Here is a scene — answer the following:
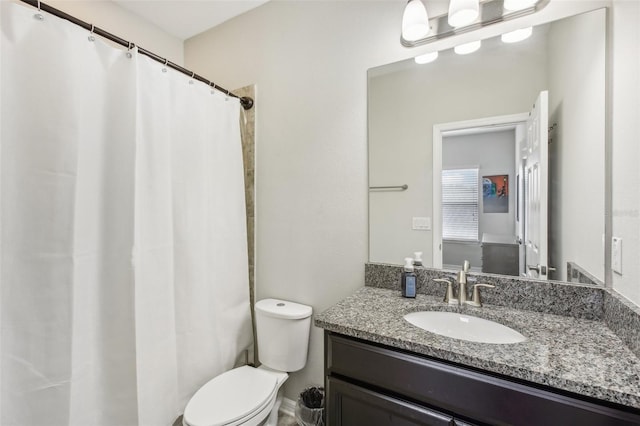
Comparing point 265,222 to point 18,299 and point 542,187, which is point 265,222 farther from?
point 542,187

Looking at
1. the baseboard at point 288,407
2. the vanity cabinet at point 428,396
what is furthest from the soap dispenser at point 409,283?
the baseboard at point 288,407

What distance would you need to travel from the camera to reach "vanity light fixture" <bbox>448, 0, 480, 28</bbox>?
115 cm

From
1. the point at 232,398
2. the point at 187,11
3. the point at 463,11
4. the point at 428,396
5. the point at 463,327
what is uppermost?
the point at 187,11

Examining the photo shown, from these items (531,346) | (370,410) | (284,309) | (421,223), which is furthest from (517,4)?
(284,309)

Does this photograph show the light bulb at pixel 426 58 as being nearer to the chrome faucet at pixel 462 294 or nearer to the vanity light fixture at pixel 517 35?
the vanity light fixture at pixel 517 35

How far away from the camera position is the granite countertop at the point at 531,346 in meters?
0.69

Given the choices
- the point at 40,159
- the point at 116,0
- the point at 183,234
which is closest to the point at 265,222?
the point at 183,234

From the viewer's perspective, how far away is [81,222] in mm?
1110

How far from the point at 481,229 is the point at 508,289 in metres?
0.27

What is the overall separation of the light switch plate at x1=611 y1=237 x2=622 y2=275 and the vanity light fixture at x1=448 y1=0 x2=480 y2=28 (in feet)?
3.28

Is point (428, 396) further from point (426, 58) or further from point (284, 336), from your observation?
point (426, 58)

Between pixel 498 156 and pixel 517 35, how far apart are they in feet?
1.61

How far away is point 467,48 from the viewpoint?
4.13 feet

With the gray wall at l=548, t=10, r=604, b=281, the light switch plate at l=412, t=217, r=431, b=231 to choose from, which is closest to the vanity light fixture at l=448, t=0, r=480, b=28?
the gray wall at l=548, t=10, r=604, b=281
